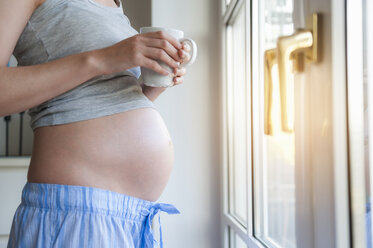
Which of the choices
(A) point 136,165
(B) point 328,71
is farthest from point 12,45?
(B) point 328,71

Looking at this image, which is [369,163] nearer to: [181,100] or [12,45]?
[12,45]

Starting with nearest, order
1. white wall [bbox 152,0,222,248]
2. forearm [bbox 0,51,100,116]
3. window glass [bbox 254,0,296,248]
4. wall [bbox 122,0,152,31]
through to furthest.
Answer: forearm [bbox 0,51,100,116]
window glass [bbox 254,0,296,248]
white wall [bbox 152,0,222,248]
wall [bbox 122,0,152,31]

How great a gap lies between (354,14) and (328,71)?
10 centimetres

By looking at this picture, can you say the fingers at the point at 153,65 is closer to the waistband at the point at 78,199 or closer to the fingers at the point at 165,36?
the fingers at the point at 165,36

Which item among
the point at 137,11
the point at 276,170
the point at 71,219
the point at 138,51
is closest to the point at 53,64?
the point at 138,51

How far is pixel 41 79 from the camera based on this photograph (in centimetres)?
62

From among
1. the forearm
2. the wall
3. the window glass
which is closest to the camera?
the forearm

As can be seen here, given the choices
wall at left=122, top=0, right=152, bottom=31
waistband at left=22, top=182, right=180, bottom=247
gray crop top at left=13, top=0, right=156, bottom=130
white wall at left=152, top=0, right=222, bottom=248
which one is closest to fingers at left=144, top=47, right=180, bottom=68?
gray crop top at left=13, top=0, right=156, bottom=130

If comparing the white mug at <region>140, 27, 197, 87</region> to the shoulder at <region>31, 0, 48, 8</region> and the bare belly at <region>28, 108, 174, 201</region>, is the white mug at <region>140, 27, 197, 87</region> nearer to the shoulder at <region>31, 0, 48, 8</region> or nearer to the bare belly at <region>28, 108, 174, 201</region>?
the bare belly at <region>28, 108, 174, 201</region>

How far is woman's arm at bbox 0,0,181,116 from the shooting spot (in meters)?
0.62

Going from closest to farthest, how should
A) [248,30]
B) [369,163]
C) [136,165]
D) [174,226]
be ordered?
[369,163], [136,165], [248,30], [174,226]

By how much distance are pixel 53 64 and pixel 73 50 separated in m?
0.09

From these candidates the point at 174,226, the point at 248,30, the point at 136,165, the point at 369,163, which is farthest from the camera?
the point at 174,226

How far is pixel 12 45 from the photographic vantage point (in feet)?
2.07
